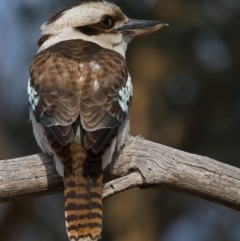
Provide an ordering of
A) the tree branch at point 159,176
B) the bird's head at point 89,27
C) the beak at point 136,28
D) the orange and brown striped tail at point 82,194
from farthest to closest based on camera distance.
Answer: the beak at point 136,28, the bird's head at point 89,27, the tree branch at point 159,176, the orange and brown striped tail at point 82,194

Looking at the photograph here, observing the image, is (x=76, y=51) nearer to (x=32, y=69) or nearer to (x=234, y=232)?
(x=32, y=69)

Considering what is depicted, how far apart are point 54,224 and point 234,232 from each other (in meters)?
1.62

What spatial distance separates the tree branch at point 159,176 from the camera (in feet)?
13.0

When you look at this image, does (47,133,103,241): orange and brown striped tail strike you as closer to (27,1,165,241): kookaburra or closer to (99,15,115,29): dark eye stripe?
(27,1,165,241): kookaburra

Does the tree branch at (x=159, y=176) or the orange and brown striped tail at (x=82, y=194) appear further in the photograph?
the tree branch at (x=159, y=176)

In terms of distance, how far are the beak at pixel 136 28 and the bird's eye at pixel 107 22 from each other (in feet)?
0.16

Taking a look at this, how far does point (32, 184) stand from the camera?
4.00 meters

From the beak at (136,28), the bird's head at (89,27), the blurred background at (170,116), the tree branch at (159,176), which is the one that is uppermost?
the bird's head at (89,27)

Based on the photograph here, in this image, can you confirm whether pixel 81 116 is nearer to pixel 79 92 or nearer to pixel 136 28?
pixel 79 92

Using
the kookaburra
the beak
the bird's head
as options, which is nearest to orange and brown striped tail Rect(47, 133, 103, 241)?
the kookaburra

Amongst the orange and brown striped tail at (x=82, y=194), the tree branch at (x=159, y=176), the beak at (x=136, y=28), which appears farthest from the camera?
the beak at (x=136, y=28)

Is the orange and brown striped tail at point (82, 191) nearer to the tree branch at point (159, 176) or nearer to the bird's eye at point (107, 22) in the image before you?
Result: the tree branch at point (159, 176)

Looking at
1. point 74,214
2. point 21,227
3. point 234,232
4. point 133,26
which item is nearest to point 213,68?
point 234,232

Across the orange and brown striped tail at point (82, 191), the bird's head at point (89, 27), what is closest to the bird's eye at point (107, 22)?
the bird's head at point (89, 27)
